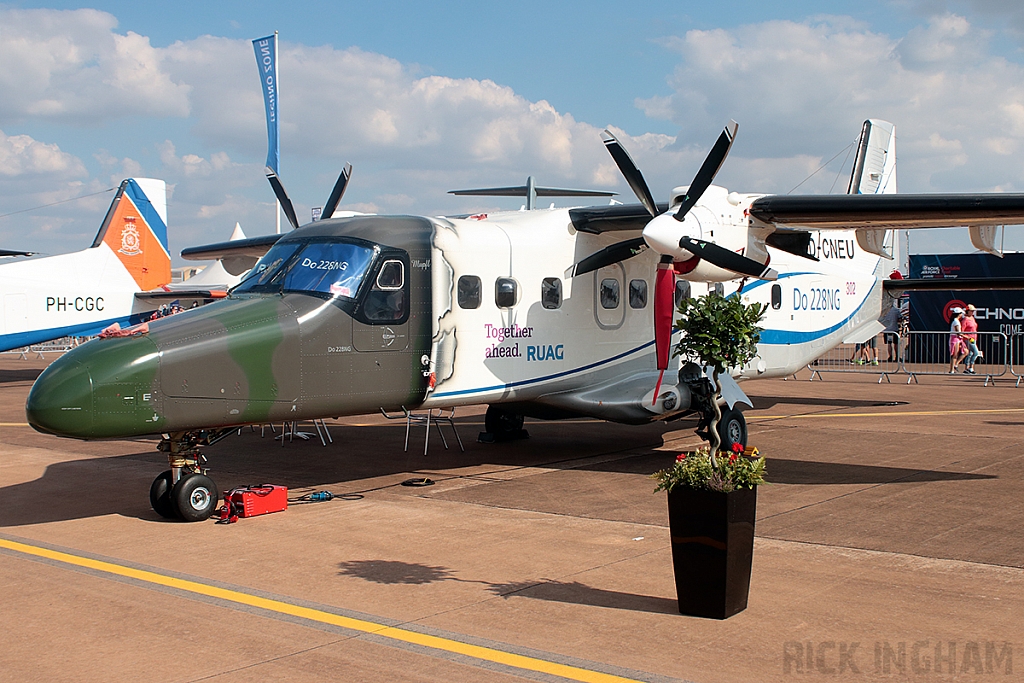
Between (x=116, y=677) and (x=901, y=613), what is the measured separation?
16.1ft

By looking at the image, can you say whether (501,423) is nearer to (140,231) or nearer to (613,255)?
(613,255)

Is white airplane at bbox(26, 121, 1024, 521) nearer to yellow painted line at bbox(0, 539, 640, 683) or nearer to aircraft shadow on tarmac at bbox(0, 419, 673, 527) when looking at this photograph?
aircraft shadow on tarmac at bbox(0, 419, 673, 527)

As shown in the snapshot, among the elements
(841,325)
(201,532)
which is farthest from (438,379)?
(841,325)

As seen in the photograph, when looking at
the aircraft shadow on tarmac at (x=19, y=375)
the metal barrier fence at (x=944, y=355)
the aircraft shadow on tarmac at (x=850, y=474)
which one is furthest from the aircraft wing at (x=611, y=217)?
the aircraft shadow on tarmac at (x=19, y=375)

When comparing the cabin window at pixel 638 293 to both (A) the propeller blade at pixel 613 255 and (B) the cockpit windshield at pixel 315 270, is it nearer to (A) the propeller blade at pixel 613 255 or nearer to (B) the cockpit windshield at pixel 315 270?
(A) the propeller blade at pixel 613 255

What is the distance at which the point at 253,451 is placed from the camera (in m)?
14.4

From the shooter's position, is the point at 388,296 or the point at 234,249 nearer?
the point at 388,296

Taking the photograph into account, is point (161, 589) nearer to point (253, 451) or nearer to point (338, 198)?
point (253, 451)

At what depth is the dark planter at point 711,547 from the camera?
5793 mm

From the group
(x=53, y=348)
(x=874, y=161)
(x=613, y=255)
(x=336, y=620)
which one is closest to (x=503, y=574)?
(x=336, y=620)

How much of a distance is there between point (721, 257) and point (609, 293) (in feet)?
7.56

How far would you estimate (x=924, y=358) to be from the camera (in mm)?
34188

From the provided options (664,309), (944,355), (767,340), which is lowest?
(944,355)

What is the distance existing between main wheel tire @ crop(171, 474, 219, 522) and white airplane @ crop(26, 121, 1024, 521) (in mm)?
21
